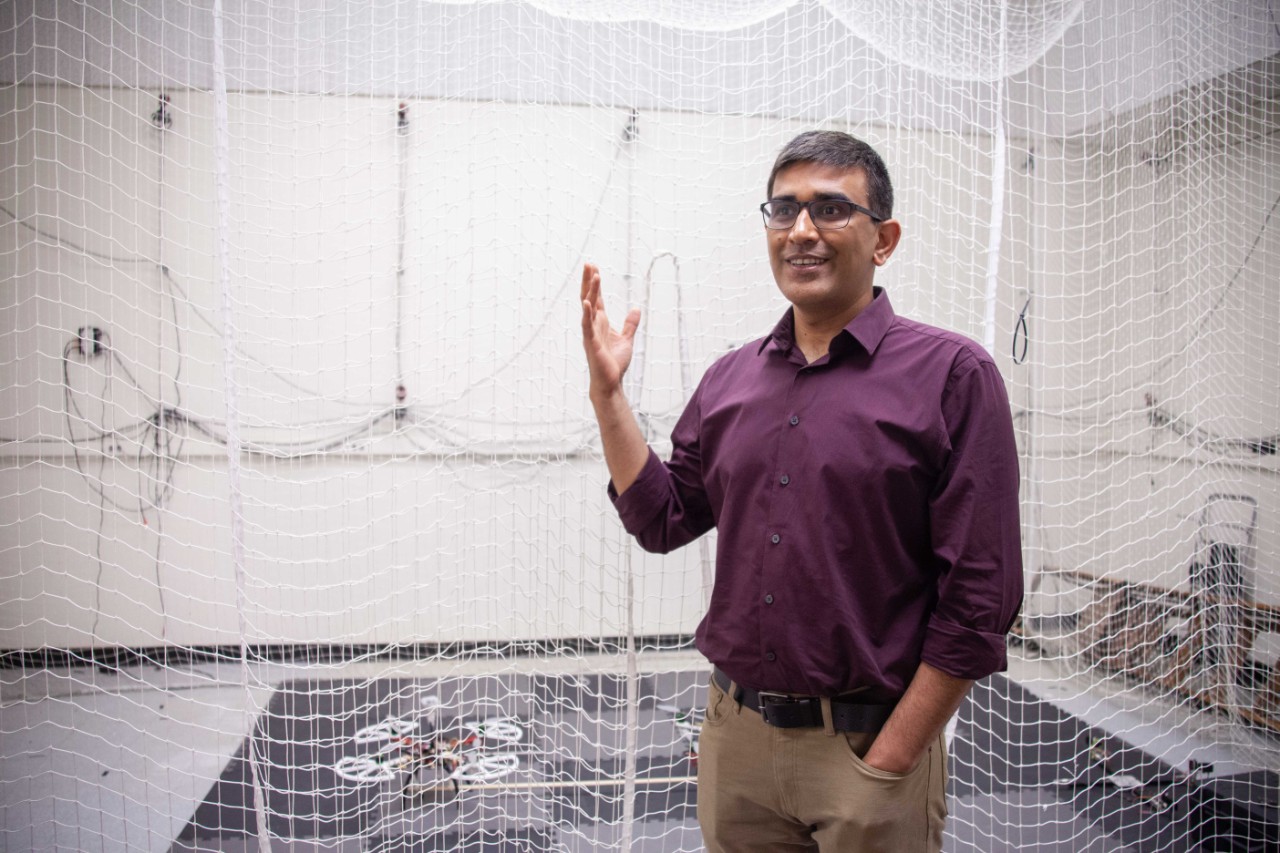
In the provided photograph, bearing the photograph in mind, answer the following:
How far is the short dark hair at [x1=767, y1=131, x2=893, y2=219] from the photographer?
3.26ft

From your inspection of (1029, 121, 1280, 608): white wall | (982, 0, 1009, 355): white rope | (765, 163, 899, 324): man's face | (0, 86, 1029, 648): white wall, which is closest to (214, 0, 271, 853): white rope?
(765, 163, 899, 324): man's face

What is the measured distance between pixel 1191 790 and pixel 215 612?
4.02 meters

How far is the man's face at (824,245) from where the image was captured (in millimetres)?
986

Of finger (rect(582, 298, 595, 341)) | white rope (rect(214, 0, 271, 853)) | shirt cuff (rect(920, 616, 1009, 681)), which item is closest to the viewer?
shirt cuff (rect(920, 616, 1009, 681))

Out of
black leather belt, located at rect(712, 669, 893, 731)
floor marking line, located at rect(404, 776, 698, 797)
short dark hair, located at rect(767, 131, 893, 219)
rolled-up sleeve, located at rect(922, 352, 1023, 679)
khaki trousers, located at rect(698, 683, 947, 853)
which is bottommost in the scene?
floor marking line, located at rect(404, 776, 698, 797)

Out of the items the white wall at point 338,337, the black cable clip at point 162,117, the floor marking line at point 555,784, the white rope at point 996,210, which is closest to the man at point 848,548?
the white rope at point 996,210

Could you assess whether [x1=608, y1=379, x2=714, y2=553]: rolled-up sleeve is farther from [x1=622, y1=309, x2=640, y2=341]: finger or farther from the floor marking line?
the floor marking line

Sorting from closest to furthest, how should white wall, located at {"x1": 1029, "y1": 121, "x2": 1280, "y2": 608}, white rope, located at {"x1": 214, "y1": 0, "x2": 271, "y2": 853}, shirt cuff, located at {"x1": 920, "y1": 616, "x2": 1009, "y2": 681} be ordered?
1. shirt cuff, located at {"x1": 920, "y1": 616, "x2": 1009, "y2": 681}
2. white rope, located at {"x1": 214, "y1": 0, "x2": 271, "y2": 853}
3. white wall, located at {"x1": 1029, "y1": 121, "x2": 1280, "y2": 608}

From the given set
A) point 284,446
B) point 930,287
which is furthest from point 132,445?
point 930,287

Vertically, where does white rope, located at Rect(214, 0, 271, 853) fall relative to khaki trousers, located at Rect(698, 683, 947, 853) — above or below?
above

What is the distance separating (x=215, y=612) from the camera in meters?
3.51

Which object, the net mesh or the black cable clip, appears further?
the black cable clip

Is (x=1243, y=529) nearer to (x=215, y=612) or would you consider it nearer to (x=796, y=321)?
(x=796, y=321)

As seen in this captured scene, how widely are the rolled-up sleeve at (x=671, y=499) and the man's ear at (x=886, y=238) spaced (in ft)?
1.17
